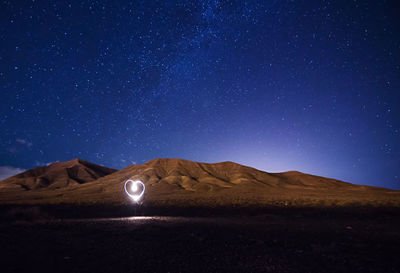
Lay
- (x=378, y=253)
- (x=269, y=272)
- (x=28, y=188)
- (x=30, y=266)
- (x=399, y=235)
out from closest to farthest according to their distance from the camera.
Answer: (x=269, y=272), (x=30, y=266), (x=378, y=253), (x=399, y=235), (x=28, y=188)

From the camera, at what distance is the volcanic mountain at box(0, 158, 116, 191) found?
140 m

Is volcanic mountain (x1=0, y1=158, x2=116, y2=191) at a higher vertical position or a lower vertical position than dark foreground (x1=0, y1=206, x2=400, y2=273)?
higher

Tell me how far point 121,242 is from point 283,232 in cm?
952

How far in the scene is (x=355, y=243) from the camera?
37.0 feet

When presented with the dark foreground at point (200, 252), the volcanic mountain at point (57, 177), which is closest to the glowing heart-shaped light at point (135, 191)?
the dark foreground at point (200, 252)

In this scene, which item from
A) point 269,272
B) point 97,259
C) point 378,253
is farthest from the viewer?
point 378,253

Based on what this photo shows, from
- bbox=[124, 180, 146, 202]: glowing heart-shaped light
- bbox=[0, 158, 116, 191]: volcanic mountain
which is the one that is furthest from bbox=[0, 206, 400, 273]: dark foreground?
bbox=[0, 158, 116, 191]: volcanic mountain

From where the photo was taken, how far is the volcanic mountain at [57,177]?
140 meters

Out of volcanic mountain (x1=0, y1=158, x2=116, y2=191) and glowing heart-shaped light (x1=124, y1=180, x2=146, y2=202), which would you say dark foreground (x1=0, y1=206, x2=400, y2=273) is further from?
volcanic mountain (x1=0, y1=158, x2=116, y2=191)

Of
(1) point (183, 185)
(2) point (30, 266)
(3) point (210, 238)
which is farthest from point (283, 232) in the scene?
(1) point (183, 185)

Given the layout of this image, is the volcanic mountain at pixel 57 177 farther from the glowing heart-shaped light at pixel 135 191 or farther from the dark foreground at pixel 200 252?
the dark foreground at pixel 200 252

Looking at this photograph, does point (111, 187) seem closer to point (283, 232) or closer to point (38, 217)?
point (38, 217)

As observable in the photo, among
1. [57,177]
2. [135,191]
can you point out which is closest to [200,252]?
[135,191]

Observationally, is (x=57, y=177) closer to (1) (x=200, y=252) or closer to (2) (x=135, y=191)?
(2) (x=135, y=191)
